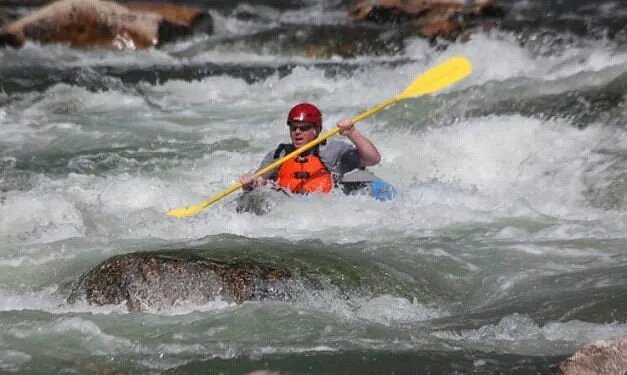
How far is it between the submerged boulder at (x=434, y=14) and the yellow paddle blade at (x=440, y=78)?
16.2 feet

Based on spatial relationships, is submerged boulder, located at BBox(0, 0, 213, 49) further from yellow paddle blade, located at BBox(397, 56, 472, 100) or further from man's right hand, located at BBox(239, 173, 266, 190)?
man's right hand, located at BBox(239, 173, 266, 190)

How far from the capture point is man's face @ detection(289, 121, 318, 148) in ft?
21.7

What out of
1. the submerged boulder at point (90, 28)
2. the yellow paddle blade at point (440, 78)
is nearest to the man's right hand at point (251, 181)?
the yellow paddle blade at point (440, 78)

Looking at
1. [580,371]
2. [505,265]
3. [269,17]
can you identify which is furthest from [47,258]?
[269,17]

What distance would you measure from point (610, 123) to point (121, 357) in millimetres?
5140

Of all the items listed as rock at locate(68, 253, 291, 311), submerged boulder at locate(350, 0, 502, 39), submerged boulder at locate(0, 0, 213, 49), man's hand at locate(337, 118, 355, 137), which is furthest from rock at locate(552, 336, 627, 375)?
submerged boulder at locate(0, 0, 213, 49)

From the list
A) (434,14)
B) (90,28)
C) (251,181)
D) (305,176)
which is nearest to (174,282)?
(251,181)

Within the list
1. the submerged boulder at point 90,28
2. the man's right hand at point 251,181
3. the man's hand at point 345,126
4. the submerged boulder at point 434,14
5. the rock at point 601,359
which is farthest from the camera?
the submerged boulder at point 90,28

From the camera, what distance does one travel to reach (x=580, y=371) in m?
3.31

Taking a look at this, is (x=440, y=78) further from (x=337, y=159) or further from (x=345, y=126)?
(x=345, y=126)

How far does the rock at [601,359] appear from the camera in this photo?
3229 mm

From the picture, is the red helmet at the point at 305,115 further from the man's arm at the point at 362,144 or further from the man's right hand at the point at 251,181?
the man's right hand at the point at 251,181

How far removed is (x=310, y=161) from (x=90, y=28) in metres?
7.25

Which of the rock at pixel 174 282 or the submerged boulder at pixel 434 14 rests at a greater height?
the submerged boulder at pixel 434 14
